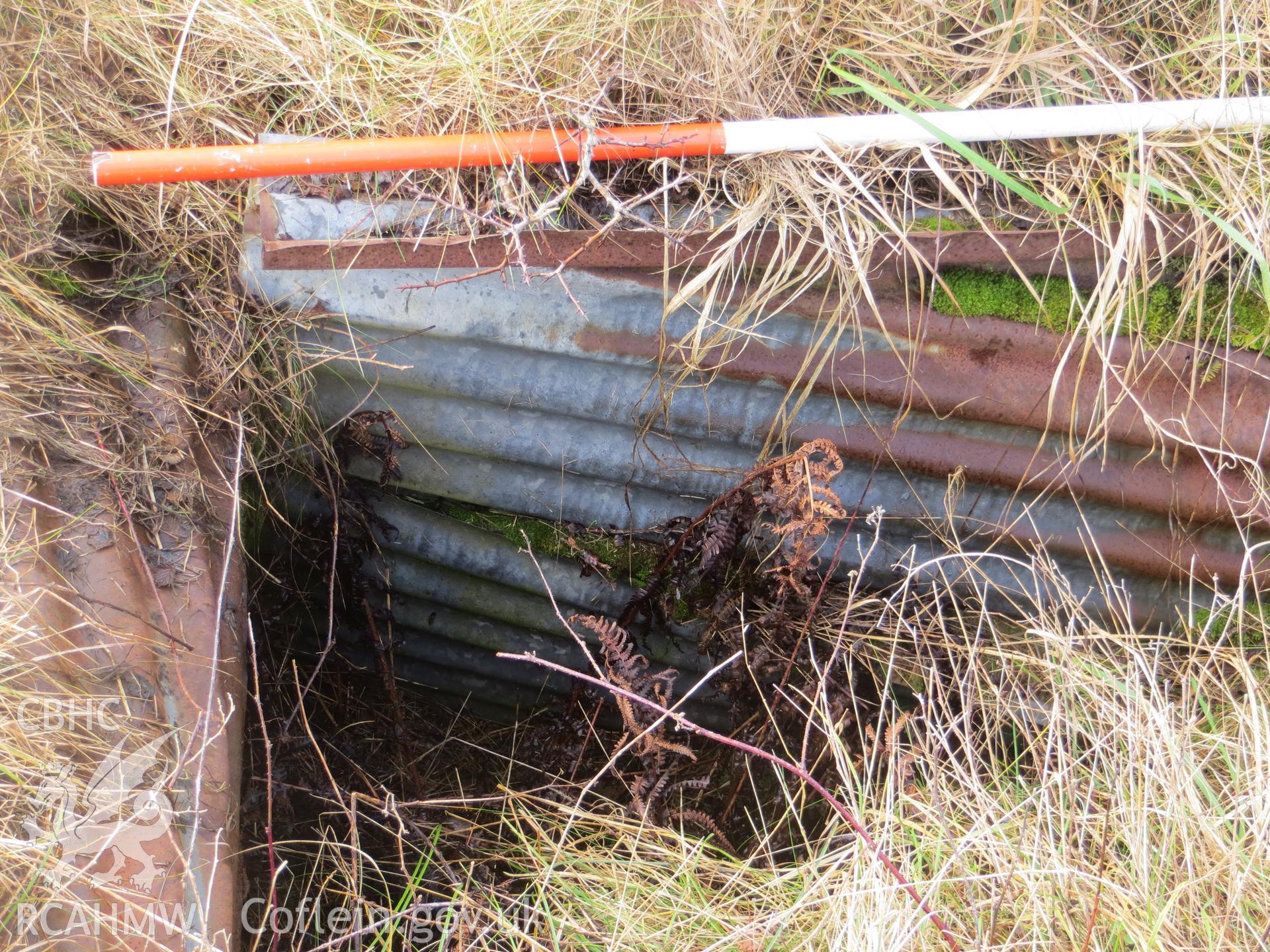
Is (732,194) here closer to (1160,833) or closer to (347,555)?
(347,555)

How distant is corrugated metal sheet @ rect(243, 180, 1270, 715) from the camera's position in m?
1.85

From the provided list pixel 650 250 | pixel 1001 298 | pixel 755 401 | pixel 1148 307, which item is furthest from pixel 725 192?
pixel 1148 307

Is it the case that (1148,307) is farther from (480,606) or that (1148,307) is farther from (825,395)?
(480,606)

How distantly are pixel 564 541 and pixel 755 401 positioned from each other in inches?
25.6

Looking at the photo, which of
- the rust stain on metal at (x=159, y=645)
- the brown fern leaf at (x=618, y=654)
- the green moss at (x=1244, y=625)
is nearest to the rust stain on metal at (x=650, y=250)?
the rust stain on metal at (x=159, y=645)

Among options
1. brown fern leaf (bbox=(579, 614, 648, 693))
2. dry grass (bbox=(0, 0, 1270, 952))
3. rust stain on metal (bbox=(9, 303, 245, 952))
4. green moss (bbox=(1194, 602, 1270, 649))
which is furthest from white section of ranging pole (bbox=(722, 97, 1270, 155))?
rust stain on metal (bbox=(9, 303, 245, 952))

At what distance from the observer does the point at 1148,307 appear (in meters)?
1.89

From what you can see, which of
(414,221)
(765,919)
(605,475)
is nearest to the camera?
(765,919)

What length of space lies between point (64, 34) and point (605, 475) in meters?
1.51

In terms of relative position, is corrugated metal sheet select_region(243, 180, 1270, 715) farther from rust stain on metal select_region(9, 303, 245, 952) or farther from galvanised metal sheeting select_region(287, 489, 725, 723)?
rust stain on metal select_region(9, 303, 245, 952)

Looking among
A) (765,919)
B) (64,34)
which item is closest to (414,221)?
(64,34)

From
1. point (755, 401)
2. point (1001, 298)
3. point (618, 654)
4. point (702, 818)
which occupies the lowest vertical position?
point (702, 818)

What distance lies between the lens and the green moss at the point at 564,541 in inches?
90.9

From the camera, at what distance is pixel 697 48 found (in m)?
1.86
